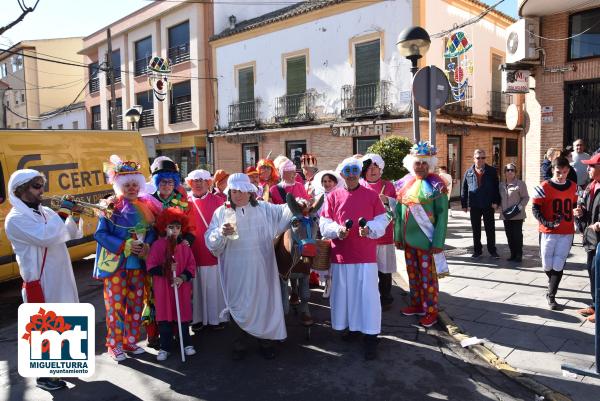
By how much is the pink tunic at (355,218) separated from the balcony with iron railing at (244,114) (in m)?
16.9

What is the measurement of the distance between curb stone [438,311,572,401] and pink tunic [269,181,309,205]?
2311 mm

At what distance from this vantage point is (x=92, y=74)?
3102 cm

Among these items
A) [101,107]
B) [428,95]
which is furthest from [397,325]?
[101,107]

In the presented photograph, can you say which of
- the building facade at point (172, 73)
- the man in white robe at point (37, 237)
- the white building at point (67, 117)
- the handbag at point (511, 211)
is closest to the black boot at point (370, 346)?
the man in white robe at point (37, 237)

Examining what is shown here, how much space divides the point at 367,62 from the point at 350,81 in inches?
37.7

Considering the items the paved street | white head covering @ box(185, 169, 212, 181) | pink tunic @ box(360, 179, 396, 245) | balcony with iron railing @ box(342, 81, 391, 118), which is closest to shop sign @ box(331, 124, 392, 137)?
balcony with iron railing @ box(342, 81, 391, 118)

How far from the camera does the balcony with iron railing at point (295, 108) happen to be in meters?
18.6

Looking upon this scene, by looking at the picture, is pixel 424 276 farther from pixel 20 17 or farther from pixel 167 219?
pixel 20 17

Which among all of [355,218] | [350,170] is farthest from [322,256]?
[350,170]

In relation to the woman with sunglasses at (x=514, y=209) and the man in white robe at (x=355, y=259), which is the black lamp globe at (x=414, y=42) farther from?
the man in white robe at (x=355, y=259)

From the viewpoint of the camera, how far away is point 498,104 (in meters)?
18.8

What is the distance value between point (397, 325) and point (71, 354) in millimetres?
3210

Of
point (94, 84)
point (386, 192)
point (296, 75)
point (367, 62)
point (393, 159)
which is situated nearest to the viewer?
point (386, 192)

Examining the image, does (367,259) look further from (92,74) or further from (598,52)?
(92,74)
